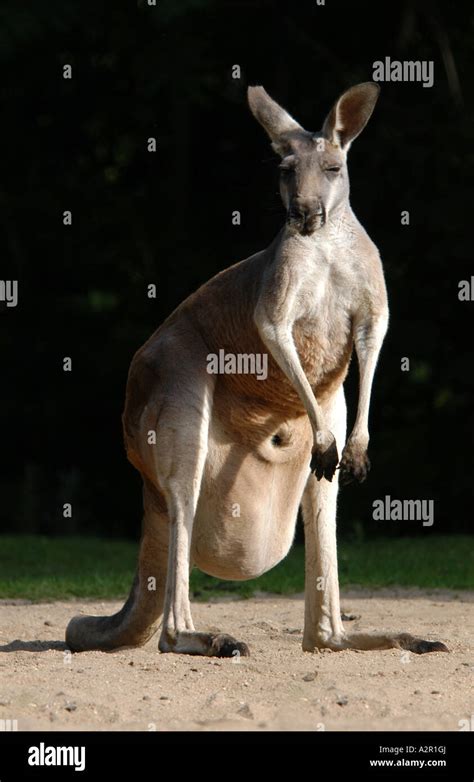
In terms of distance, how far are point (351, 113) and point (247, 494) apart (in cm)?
155

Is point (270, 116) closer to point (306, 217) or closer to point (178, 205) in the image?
point (306, 217)

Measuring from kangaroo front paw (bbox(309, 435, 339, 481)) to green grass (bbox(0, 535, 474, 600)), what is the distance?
2.96 meters

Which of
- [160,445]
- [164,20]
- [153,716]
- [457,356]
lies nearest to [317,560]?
[160,445]

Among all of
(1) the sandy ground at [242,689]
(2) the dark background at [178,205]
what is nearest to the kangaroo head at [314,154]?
(1) the sandy ground at [242,689]

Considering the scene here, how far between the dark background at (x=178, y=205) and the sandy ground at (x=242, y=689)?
24.6 feet

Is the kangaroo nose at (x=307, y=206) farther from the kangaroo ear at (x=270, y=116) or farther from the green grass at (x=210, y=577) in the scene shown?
the green grass at (x=210, y=577)

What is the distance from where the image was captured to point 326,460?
498 cm

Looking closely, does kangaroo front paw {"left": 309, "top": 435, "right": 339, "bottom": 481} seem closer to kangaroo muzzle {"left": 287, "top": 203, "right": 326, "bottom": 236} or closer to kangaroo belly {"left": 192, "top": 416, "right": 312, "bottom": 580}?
kangaroo belly {"left": 192, "top": 416, "right": 312, "bottom": 580}

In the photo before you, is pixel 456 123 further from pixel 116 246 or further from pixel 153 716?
pixel 153 716

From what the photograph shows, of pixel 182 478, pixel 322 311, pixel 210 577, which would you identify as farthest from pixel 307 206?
pixel 210 577

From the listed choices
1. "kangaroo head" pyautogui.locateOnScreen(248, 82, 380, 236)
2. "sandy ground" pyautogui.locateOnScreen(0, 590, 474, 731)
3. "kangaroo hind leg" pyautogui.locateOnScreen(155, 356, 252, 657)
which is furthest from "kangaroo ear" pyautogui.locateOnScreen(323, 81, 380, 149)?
"sandy ground" pyautogui.locateOnScreen(0, 590, 474, 731)

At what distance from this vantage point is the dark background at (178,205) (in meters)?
12.9

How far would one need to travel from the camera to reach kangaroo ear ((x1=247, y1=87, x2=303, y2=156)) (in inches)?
208

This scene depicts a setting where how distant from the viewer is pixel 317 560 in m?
5.38
